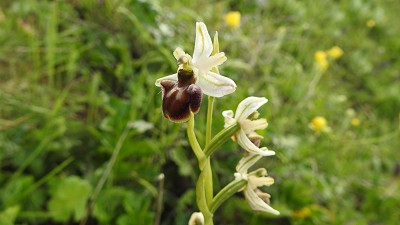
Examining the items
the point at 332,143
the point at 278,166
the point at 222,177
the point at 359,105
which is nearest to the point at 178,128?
the point at 222,177

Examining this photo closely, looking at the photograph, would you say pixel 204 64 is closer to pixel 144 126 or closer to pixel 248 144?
pixel 248 144

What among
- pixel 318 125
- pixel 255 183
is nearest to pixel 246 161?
pixel 255 183

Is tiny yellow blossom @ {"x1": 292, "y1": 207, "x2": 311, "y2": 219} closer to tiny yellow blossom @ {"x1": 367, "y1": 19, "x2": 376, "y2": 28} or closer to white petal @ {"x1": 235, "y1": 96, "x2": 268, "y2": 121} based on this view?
white petal @ {"x1": 235, "y1": 96, "x2": 268, "y2": 121}

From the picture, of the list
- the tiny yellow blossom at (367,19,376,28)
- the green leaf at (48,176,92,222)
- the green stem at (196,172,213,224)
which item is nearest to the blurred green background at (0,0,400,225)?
the green leaf at (48,176,92,222)

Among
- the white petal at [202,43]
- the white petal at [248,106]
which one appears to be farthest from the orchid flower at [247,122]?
the white petal at [202,43]

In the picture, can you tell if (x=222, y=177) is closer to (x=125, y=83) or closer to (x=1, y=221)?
(x=125, y=83)
